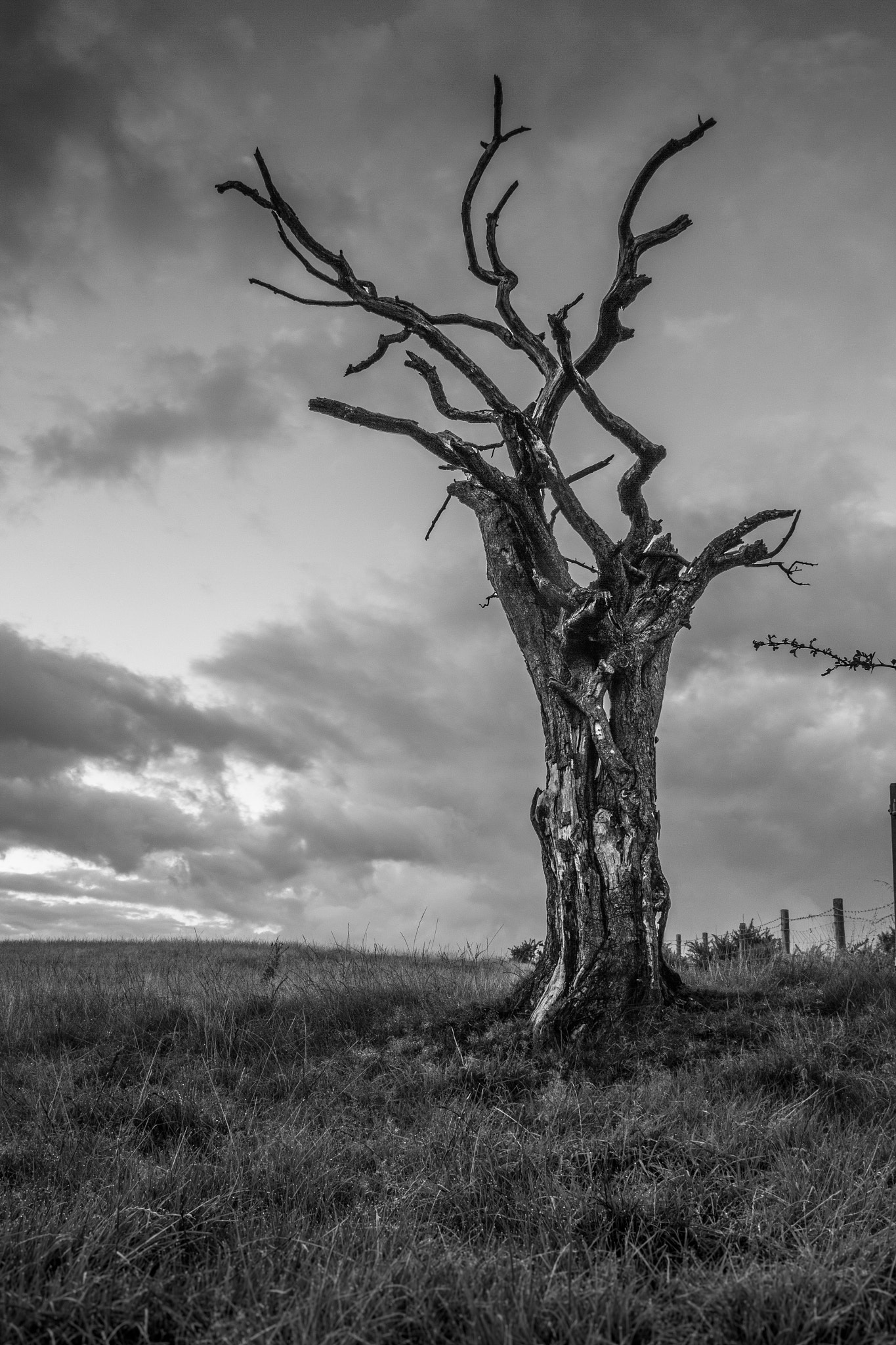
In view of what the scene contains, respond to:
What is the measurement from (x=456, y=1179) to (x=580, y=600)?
19.1 ft

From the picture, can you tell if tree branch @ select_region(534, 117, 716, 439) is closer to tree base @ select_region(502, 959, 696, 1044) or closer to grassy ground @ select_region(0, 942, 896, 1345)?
tree base @ select_region(502, 959, 696, 1044)

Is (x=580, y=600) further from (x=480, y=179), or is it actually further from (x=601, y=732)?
(x=480, y=179)

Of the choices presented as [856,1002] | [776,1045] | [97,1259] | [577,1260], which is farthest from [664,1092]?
[97,1259]

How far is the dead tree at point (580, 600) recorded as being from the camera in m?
7.69

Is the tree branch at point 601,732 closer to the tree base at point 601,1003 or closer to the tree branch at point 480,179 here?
the tree base at point 601,1003

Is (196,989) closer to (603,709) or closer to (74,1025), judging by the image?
(74,1025)

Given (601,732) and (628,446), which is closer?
(601,732)

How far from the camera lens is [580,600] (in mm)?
8633

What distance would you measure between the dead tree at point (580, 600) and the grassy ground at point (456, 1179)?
77 centimetres

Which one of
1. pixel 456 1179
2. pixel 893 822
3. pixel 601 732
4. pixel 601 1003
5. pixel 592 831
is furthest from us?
pixel 893 822

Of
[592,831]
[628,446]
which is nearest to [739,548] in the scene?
[628,446]

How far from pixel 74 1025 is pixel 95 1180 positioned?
5001 mm

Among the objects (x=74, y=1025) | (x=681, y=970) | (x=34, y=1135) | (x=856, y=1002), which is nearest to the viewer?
(x=34, y=1135)

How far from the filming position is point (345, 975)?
31.7ft
